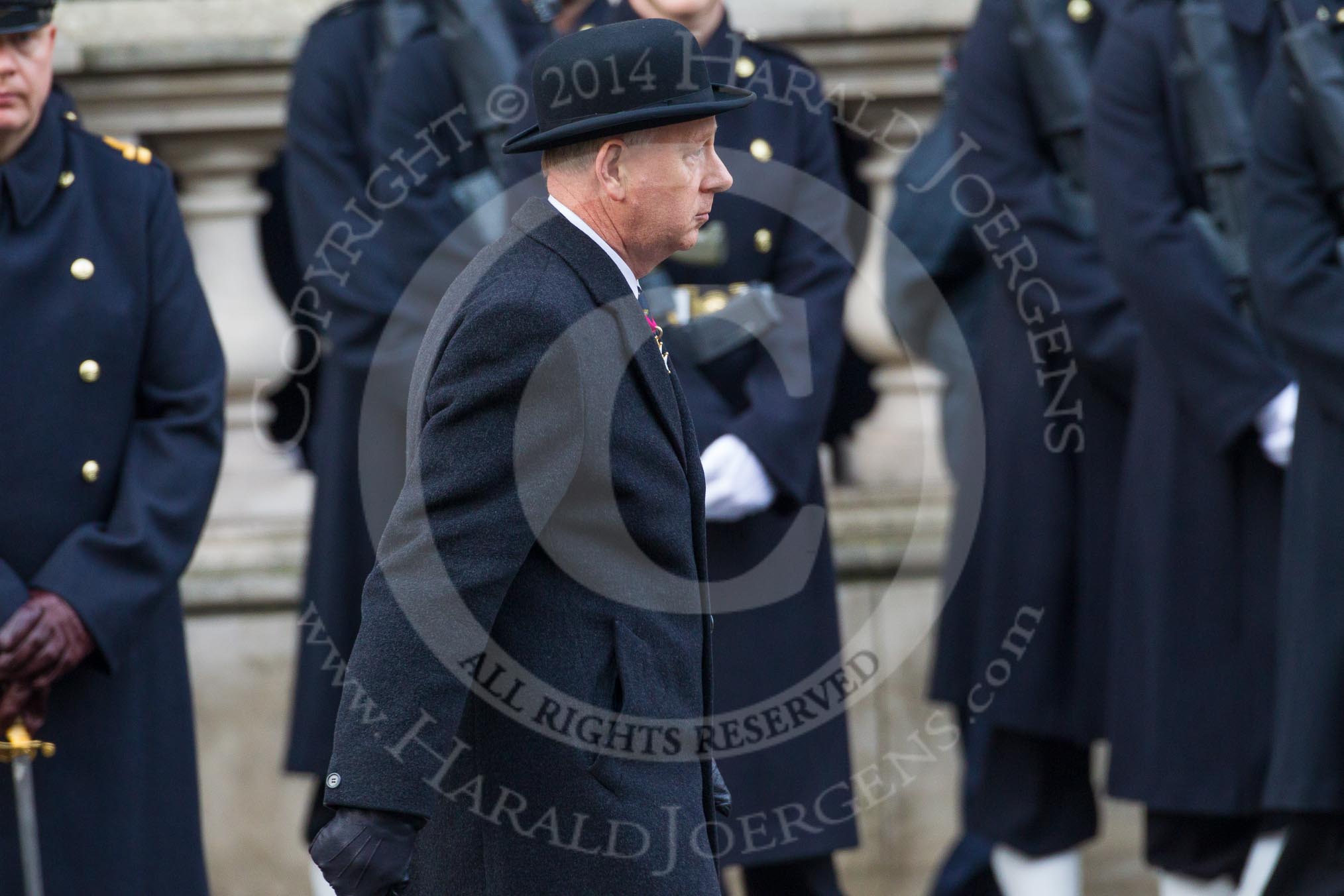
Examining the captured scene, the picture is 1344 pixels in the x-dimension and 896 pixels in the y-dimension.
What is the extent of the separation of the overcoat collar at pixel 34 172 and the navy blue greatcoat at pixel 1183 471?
2.12 m

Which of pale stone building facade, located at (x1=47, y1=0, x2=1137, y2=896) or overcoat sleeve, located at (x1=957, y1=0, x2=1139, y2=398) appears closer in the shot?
overcoat sleeve, located at (x1=957, y1=0, x2=1139, y2=398)

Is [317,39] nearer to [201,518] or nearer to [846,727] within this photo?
[201,518]

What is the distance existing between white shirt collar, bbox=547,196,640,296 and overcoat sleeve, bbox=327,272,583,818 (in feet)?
0.72

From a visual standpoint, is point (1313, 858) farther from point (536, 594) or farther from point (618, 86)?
point (618, 86)

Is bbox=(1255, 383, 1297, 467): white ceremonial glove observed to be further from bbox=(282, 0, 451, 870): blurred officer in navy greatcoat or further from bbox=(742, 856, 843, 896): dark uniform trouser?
bbox=(282, 0, 451, 870): blurred officer in navy greatcoat

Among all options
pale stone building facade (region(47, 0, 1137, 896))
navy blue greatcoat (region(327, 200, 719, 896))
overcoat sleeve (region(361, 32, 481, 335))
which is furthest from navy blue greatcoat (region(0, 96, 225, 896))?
pale stone building facade (region(47, 0, 1137, 896))

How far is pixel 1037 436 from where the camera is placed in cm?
516

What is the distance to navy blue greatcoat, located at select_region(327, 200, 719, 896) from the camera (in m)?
2.80

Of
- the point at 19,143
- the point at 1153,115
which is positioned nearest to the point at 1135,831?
the point at 1153,115

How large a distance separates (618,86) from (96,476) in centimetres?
156

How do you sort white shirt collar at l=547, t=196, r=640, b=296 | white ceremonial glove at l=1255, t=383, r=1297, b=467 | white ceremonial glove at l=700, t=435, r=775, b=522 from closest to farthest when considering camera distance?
1. white shirt collar at l=547, t=196, r=640, b=296
2. white ceremonial glove at l=700, t=435, r=775, b=522
3. white ceremonial glove at l=1255, t=383, r=1297, b=467

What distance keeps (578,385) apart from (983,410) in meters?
2.68

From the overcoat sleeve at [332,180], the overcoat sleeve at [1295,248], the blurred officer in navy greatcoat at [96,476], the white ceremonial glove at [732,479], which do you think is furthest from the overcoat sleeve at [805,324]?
the blurred officer in navy greatcoat at [96,476]

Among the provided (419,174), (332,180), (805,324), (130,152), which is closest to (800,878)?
(805,324)
